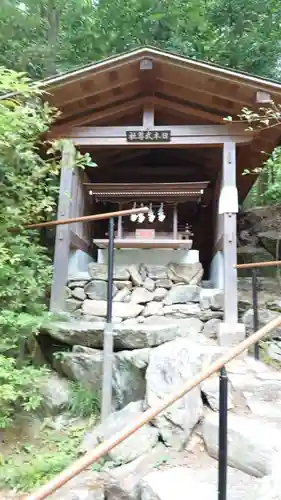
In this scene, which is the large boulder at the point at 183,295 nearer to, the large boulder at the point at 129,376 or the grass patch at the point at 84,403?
the large boulder at the point at 129,376

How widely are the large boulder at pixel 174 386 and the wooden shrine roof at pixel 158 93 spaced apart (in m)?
3.23

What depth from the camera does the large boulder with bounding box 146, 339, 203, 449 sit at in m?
3.02

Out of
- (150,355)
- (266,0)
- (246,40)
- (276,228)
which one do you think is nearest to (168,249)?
(150,355)

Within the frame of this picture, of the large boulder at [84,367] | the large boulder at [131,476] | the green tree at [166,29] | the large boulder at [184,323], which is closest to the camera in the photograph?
the large boulder at [131,476]

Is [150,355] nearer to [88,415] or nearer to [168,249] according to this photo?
[88,415]

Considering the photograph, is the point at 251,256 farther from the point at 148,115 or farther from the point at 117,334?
Answer: the point at 117,334

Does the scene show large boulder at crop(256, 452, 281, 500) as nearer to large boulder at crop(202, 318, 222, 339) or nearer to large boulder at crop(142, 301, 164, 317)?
large boulder at crop(202, 318, 222, 339)

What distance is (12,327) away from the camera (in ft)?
11.7

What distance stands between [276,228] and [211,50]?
16.2 feet

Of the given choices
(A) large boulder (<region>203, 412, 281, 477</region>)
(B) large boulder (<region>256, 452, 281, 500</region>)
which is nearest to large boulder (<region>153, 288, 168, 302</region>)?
(A) large boulder (<region>203, 412, 281, 477</region>)

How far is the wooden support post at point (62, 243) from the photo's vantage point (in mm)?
5020

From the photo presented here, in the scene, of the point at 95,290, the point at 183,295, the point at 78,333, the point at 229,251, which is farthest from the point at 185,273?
the point at 78,333

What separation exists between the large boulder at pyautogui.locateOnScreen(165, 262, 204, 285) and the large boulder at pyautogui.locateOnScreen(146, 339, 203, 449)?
146cm

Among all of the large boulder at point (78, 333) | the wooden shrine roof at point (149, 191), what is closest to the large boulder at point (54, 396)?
the large boulder at point (78, 333)
